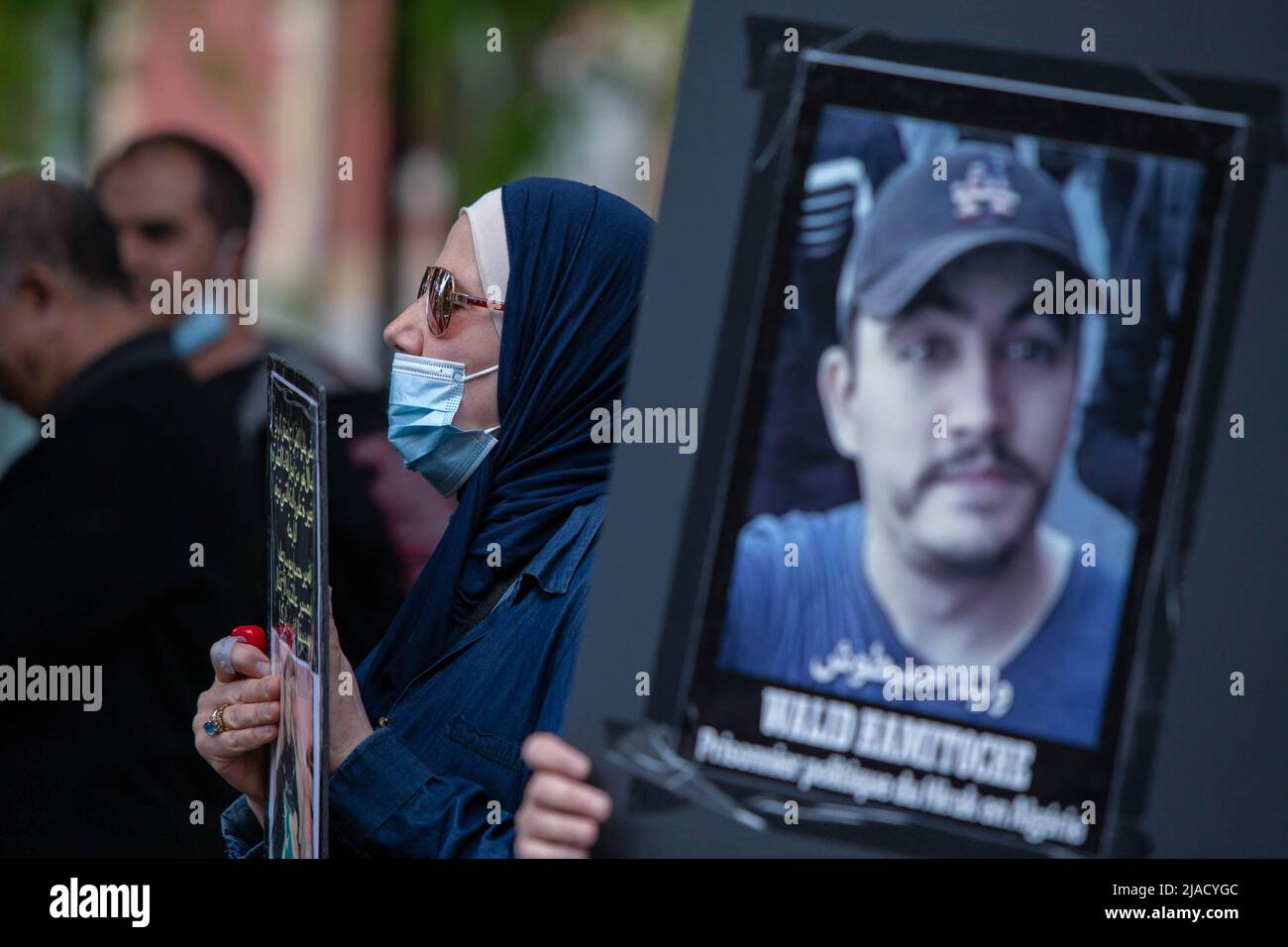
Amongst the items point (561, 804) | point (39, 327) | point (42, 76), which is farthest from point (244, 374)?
point (42, 76)

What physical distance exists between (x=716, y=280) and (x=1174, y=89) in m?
0.54

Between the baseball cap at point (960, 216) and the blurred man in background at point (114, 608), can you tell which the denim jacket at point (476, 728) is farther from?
the blurred man in background at point (114, 608)

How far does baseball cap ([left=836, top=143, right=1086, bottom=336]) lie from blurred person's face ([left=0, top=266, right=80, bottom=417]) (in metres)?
2.68

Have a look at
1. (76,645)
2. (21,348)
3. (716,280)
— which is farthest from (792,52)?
(21,348)

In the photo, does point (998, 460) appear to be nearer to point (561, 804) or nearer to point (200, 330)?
point (561, 804)

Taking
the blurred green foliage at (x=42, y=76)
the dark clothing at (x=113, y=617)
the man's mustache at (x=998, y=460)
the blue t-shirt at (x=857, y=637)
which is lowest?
the dark clothing at (x=113, y=617)

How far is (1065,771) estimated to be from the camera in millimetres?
1813

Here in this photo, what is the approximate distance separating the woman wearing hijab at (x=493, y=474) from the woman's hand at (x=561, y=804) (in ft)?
1.37

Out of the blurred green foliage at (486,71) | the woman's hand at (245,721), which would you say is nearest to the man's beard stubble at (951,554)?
the woman's hand at (245,721)

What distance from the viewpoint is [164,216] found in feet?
17.5

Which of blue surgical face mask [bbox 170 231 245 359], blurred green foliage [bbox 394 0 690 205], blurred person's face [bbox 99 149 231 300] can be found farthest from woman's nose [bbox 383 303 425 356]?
blurred green foliage [bbox 394 0 690 205]

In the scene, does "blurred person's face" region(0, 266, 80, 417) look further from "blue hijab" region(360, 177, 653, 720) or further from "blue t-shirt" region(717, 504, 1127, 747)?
"blue t-shirt" region(717, 504, 1127, 747)

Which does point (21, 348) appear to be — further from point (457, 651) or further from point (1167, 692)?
point (1167, 692)

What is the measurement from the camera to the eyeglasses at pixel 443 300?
2.55 meters
